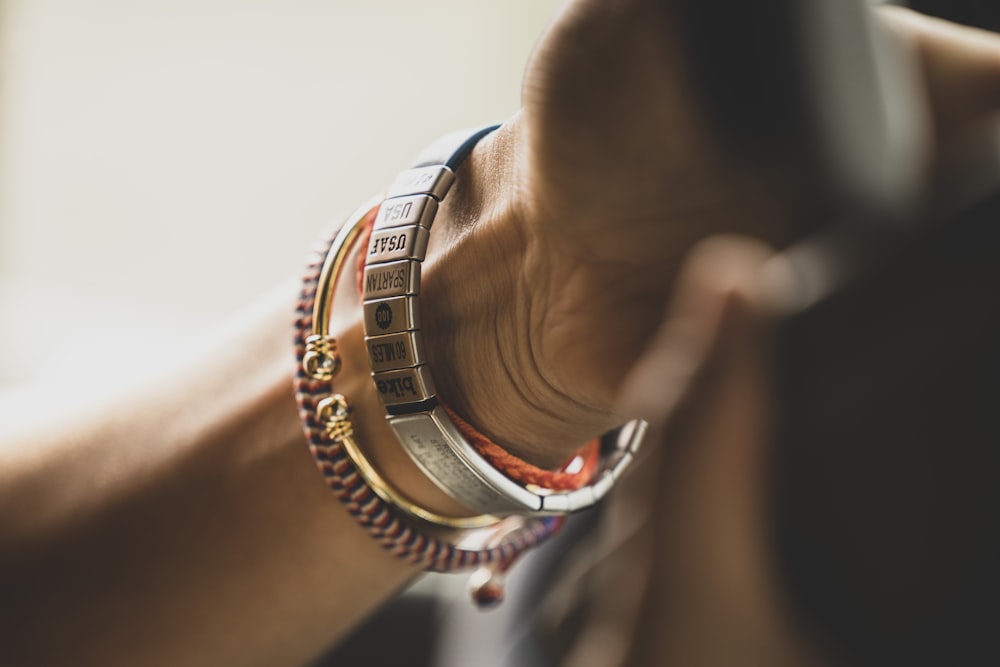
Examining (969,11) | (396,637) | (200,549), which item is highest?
(969,11)

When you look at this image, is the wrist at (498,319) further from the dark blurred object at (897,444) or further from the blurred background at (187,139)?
the blurred background at (187,139)

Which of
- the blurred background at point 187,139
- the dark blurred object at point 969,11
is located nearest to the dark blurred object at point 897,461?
the dark blurred object at point 969,11

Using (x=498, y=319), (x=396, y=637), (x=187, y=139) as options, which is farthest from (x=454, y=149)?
(x=187, y=139)

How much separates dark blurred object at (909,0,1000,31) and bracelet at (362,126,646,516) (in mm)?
239

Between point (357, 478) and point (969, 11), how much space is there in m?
0.39

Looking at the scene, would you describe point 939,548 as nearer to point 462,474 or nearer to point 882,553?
point 882,553

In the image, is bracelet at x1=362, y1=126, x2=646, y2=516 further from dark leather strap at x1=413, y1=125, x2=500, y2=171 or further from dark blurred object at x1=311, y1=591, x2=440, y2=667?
dark blurred object at x1=311, y1=591, x2=440, y2=667

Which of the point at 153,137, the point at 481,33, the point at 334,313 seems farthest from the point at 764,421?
the point at 153,137

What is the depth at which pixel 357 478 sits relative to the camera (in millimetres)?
481

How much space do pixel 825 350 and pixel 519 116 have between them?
22 centimetres

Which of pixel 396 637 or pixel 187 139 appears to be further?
pixel 187 139

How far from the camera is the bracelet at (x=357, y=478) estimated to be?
0.48 meters

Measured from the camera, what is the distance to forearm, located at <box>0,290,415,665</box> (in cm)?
53

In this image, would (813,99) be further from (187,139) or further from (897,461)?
(187,139)
